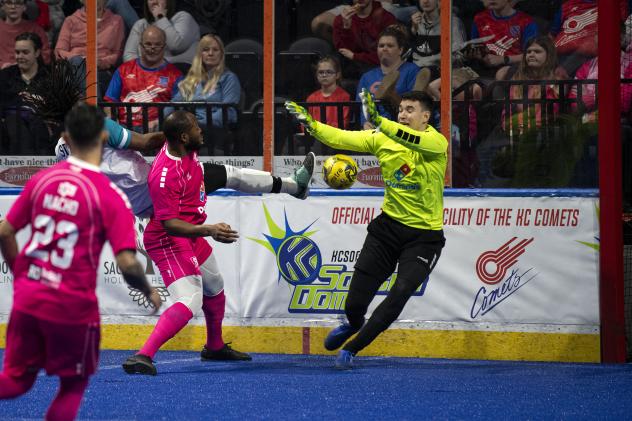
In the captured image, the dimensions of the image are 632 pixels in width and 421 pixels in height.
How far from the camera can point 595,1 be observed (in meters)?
10.8

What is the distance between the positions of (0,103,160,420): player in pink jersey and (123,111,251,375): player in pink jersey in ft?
10.5

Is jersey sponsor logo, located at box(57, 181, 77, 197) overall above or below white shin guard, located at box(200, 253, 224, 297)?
above

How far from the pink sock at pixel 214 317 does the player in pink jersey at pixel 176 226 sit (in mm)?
381

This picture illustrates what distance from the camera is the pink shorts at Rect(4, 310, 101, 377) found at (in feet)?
17.4

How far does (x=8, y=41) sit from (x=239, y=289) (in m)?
4.19

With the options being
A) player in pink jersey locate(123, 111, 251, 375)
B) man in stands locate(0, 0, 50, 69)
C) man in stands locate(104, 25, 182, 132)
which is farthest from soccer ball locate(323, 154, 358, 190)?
man in stands locate(0, 0, 50, 69)

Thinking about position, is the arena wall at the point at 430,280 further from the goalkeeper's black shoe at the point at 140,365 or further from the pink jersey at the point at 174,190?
the goalkeeper's black shoe at the point at 140,365

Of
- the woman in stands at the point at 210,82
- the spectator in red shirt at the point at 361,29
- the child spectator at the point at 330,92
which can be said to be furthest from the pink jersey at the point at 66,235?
the spectator in red shirt at the point at 361,29

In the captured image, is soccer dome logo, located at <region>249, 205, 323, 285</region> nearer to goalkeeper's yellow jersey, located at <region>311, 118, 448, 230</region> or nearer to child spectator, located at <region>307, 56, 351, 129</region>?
goalkeeper's yellow jersey, located at <region>311, 118, 448, 230</region>

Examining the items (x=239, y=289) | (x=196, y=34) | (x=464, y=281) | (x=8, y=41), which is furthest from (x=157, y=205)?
(x=8, y=41)

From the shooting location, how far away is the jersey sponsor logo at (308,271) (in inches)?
395

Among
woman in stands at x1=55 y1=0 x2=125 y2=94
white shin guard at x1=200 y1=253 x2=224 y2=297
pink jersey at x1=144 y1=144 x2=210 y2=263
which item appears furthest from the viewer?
woman in stands at x1=55 y1=0 x2=125 y2=94

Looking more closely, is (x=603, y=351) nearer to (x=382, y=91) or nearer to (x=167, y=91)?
(x=382, y=91)

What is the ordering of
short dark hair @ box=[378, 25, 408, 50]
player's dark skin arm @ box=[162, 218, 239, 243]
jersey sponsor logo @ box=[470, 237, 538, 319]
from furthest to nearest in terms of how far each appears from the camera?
short dark hair @ box=[378, 25, 408, 50] → jersey sponsor logo @ box=[470, 237, 538, 319] → player's dark skin arm @ box=[162, 218, 239, 243]
